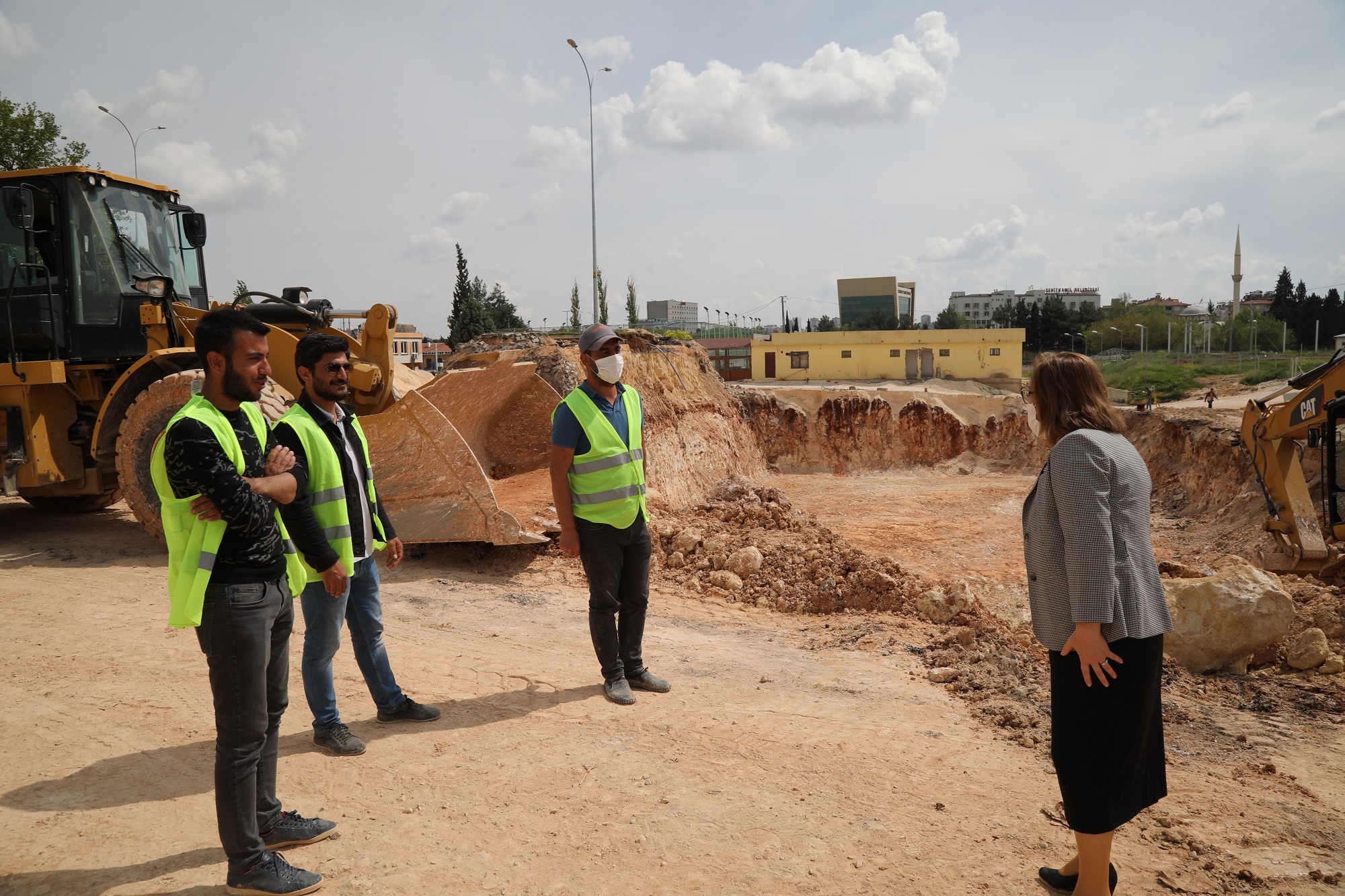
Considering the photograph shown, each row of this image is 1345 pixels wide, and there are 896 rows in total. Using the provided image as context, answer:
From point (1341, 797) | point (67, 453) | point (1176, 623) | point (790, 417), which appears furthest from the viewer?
point (790, 417)

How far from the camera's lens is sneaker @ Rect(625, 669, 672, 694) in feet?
15.1

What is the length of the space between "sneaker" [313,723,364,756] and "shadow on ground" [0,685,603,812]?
0.07 meters

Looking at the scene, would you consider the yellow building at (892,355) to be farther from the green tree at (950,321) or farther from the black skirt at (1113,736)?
the green tree at (950,321)

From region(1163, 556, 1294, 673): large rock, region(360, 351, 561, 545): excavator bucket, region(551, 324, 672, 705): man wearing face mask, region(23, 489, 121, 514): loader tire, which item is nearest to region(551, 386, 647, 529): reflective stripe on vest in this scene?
region(551, 324, 672, 705): man wearing face mask

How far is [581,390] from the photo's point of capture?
171 inches

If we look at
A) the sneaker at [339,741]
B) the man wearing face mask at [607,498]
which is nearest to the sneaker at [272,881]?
the sneaker at [339,741]

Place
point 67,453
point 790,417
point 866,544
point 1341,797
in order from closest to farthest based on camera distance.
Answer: point 1341,797, point 67,453, point 866,544, point 790,417

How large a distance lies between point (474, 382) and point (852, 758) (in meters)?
6.52

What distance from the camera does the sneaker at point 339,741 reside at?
357cm

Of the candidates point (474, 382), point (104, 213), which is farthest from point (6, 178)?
point (474, 382)

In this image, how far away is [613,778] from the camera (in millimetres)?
3500

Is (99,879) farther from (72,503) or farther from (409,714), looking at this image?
(72,503)

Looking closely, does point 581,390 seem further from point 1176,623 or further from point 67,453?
point 67,453

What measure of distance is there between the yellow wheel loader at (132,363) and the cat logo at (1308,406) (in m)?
7.29
